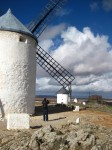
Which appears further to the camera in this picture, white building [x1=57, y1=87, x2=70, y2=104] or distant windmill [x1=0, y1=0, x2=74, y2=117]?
white building [x1=57, y1=87, x2=70, y2=104]

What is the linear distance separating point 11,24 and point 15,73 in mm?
3393

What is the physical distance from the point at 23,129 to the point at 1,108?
435 cm

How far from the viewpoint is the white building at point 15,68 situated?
1967 centimetres

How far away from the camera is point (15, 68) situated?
65.4 feet

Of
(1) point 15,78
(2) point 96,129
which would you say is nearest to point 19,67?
(1) point 15,78

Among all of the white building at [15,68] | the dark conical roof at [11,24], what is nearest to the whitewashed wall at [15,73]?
the white building at [15,68]

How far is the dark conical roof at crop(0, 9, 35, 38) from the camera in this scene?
20062mm

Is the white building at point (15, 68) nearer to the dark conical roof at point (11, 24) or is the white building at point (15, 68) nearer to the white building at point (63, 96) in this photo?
the dark conical roof at point (11, 24)

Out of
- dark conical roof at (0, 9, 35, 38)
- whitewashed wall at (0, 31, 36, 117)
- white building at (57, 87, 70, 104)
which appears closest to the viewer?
whitewashed wall at (0, 31, 36, 117)

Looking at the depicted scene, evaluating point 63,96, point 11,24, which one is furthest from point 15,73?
point 63,96

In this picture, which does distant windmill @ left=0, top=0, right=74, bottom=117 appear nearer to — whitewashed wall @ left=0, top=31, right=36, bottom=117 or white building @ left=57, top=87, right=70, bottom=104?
whitewashed wall @ left=0, top=31, right=36, bottom=117

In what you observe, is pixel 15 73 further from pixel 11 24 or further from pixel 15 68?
pixel 11 24

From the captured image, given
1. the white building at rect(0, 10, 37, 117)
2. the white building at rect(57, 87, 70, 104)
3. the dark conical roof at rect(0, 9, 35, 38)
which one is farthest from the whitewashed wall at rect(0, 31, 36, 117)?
the white building at rect(57, 87, 70, 104)

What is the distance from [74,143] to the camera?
1251cm
